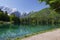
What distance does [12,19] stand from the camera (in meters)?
170

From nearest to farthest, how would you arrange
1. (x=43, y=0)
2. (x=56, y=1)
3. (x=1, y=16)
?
(x=56, y=1) < (x=43, y=0) < (x=1, y=16)

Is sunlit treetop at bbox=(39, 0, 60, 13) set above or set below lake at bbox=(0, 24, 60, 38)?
above

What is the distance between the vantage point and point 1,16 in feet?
551

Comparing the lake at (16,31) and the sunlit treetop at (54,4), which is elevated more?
the sunlit treetop at (54,4)

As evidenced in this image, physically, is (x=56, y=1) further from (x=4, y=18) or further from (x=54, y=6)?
(x=4, y=18)

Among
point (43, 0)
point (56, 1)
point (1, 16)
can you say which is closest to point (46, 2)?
point (43, 0)

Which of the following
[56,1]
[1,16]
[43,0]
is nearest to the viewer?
[56,1]

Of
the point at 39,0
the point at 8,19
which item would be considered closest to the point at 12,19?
the point at 8,19

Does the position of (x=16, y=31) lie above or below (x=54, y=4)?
below

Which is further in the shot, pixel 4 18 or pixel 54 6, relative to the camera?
pixel 4 18

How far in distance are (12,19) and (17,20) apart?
6453 millimetres

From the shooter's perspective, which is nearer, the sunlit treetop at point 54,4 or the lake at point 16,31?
the sunlit treetop at point 54,4

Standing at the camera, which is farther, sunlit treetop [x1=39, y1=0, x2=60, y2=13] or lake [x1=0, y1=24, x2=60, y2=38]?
lake [x1=0, y1=24, x2=60, y2=38]

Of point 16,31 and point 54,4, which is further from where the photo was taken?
point 16,31
